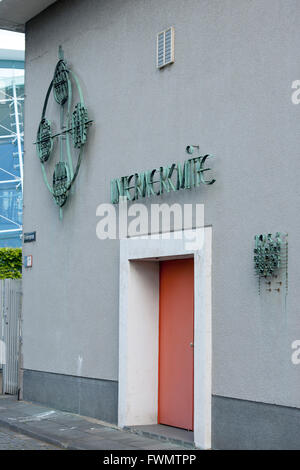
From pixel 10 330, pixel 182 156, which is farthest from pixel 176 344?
pixel 10 330

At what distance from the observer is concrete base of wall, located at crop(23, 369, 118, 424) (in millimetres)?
10688

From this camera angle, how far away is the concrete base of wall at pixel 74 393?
35.1ft

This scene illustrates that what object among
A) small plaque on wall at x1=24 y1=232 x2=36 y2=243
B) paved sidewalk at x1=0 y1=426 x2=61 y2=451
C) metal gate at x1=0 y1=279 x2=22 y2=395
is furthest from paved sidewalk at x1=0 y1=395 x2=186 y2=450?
small plaque on wall at x1=24 y1=232 x2=36 y2=243

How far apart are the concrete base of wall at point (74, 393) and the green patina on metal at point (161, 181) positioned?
2.83m

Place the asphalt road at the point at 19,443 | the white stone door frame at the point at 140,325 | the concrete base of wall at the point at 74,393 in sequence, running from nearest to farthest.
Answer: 1. the asphalt road at the point at 19,443
2. the white stone door frame at the point at 140,325
3. the concrete base of wall at the point at 74,393

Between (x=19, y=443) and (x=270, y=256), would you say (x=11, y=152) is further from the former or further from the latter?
(x=270, y=256)

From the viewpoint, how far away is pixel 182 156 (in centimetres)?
954

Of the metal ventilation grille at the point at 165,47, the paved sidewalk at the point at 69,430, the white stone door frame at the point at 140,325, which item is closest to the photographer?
the paved sidewalk at the point at 69,430

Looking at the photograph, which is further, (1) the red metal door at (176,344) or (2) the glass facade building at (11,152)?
(2) the glass facade building at (11,152)

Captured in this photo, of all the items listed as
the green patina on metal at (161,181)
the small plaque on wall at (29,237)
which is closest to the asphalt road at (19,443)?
the green patina on metal at (161,181)

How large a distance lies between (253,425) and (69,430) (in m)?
3.19

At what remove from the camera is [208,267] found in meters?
8.88

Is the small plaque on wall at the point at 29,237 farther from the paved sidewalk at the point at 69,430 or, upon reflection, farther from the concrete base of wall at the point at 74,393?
the paved sidewalk at the point at 69,430

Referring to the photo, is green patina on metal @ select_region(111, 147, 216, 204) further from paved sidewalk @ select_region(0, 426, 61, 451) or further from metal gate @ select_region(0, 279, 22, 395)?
metal gate @ select_region(0, 279, 22, 395)
